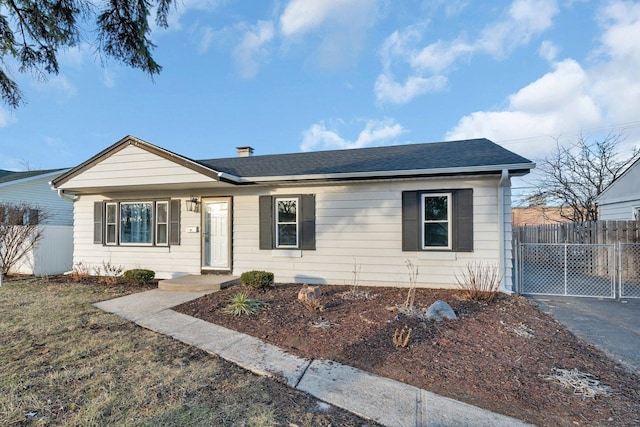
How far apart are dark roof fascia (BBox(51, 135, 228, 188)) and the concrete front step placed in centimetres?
234

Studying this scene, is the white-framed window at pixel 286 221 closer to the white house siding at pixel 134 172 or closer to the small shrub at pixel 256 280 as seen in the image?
the small shrub at pixel 256 280

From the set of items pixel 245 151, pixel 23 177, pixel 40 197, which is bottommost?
pixel 40 197

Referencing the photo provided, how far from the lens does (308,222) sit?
7.85 metres

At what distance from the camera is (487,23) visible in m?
9.61

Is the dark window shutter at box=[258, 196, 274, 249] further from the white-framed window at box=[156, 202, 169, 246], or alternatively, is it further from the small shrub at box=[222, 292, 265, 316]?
the white-framed window at box=[156, 202, 169, 246]

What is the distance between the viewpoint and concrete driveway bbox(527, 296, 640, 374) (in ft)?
12.8

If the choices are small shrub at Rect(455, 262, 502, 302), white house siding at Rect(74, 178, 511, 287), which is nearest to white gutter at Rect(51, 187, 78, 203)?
white house siding at Rect(74, 178, 511, 287)

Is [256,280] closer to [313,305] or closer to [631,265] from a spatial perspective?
[313,305]

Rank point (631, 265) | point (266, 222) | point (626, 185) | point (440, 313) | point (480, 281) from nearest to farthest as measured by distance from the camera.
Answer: point (440, 313)
point (480, 281)
point (266, 222)
point (631, 265)
point (626, 185)

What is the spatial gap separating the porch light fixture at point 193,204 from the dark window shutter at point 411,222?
5.28m

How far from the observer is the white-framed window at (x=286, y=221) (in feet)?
26.5

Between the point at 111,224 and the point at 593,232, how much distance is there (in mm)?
13964

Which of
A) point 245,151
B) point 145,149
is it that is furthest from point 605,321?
point 245,151

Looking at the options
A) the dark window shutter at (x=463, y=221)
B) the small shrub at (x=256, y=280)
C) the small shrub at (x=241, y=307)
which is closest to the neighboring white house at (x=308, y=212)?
the dark window shutter at (x=463, y=221)
